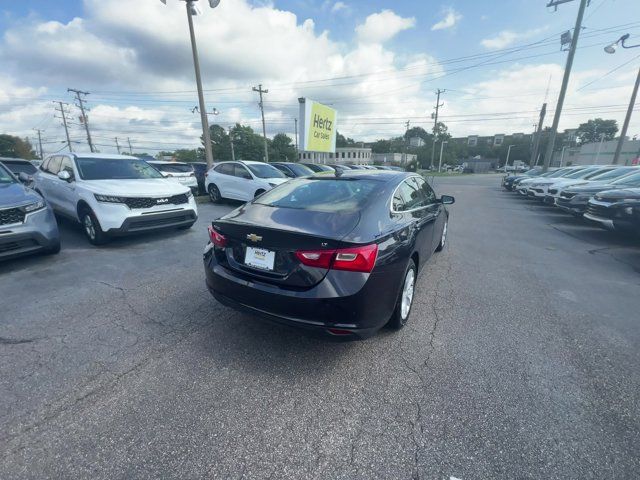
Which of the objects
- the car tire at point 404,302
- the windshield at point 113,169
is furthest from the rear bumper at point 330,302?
the windshield at point 113,169

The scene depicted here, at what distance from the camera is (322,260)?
2.14m

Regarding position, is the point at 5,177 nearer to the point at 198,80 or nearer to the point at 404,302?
the point at 404,302

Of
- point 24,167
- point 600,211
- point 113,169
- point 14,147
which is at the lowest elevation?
point 600,211

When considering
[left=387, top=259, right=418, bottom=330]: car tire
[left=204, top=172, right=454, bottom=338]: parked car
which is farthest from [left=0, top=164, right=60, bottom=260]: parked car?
[left=387, top=259, right=418, bottom=330]: car tire

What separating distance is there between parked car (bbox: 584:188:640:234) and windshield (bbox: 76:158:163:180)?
9.72m

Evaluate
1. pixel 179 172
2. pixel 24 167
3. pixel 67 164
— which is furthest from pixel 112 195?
pixel 179 172

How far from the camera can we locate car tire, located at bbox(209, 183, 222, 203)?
1052 cm

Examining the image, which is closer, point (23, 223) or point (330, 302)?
point (330, 302)

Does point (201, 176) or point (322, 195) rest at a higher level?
point (322, 195)

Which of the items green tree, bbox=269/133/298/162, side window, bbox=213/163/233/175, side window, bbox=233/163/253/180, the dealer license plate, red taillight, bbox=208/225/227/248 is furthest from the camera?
green tree, bbox=269/133/298/162

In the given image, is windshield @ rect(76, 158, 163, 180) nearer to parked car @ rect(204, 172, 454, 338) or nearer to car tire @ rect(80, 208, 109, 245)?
car tire @ rect(80, 208, 109, 245)

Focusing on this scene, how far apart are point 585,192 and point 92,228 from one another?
12.1 meters

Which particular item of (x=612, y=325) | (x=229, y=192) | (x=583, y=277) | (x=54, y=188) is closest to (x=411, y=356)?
(x=612, y=325)

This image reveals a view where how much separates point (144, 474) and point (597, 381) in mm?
3191
